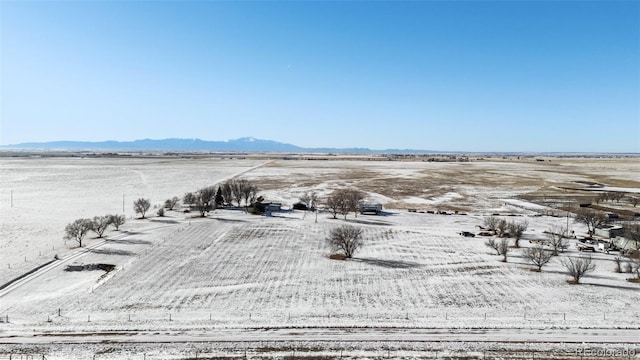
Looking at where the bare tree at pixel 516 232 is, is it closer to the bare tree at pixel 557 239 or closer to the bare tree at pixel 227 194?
the bare tree at pixel 557 239

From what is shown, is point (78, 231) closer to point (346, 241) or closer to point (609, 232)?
point (346, 241)

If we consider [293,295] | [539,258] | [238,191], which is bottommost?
[293,295]

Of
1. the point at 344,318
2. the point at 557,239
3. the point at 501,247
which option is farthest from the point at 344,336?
the point at 557,239

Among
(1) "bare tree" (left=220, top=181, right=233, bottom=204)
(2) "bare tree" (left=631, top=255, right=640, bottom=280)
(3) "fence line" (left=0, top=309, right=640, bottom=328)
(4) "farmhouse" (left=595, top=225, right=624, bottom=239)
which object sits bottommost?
(3) "fence line" (left=0, top=309, right=640, bottom=328)

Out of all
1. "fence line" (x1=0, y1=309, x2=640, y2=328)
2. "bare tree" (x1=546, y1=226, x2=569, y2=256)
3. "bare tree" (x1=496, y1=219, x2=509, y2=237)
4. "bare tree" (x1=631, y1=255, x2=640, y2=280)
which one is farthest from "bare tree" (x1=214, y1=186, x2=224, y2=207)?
"bare tree" (x1=631, y1=255, x2=640, y2=280)

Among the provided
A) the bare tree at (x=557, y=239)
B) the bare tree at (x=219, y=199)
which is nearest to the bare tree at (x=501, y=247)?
the bare tree at (x=557, y=239)

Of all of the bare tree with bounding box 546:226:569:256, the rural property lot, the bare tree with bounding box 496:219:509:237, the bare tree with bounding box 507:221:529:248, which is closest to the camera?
the rural property lot

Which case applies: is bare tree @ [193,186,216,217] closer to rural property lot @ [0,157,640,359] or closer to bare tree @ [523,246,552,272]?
rural property lot @ [0,157,640,359]

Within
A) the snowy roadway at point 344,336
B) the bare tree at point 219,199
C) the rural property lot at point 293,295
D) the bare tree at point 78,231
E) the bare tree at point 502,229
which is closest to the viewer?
the rural property lot at point 293,295

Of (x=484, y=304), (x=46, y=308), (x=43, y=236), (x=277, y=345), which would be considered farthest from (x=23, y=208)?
(x=484, y=304)
